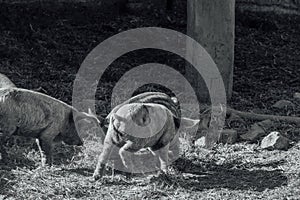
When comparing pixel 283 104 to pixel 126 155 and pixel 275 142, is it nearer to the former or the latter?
pixel 275 142

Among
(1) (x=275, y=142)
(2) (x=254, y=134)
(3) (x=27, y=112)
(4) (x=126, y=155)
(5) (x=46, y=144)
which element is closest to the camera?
(4) (x=126, y=155)

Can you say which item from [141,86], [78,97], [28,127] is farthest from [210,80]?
[28,127]

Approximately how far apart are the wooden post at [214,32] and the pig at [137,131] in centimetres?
192

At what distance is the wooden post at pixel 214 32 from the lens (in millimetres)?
7434

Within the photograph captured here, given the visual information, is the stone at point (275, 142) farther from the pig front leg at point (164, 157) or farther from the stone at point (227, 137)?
the pig front leg at point (164, 157)

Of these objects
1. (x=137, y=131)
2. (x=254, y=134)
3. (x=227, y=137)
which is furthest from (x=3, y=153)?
(x=254, y=134)

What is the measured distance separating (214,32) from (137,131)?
239cm

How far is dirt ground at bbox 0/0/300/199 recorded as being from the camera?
5297 mm

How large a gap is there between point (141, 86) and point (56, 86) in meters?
0.94

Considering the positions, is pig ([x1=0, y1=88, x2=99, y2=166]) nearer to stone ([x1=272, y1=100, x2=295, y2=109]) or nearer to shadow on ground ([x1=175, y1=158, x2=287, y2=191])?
shadow on ground ([x1=175, y1=158, x2=287, y2=191])

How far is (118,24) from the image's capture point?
9.58 metres

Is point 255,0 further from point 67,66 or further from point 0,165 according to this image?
point 0,165

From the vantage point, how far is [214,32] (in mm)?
7500

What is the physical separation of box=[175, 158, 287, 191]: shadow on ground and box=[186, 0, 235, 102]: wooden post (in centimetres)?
174
